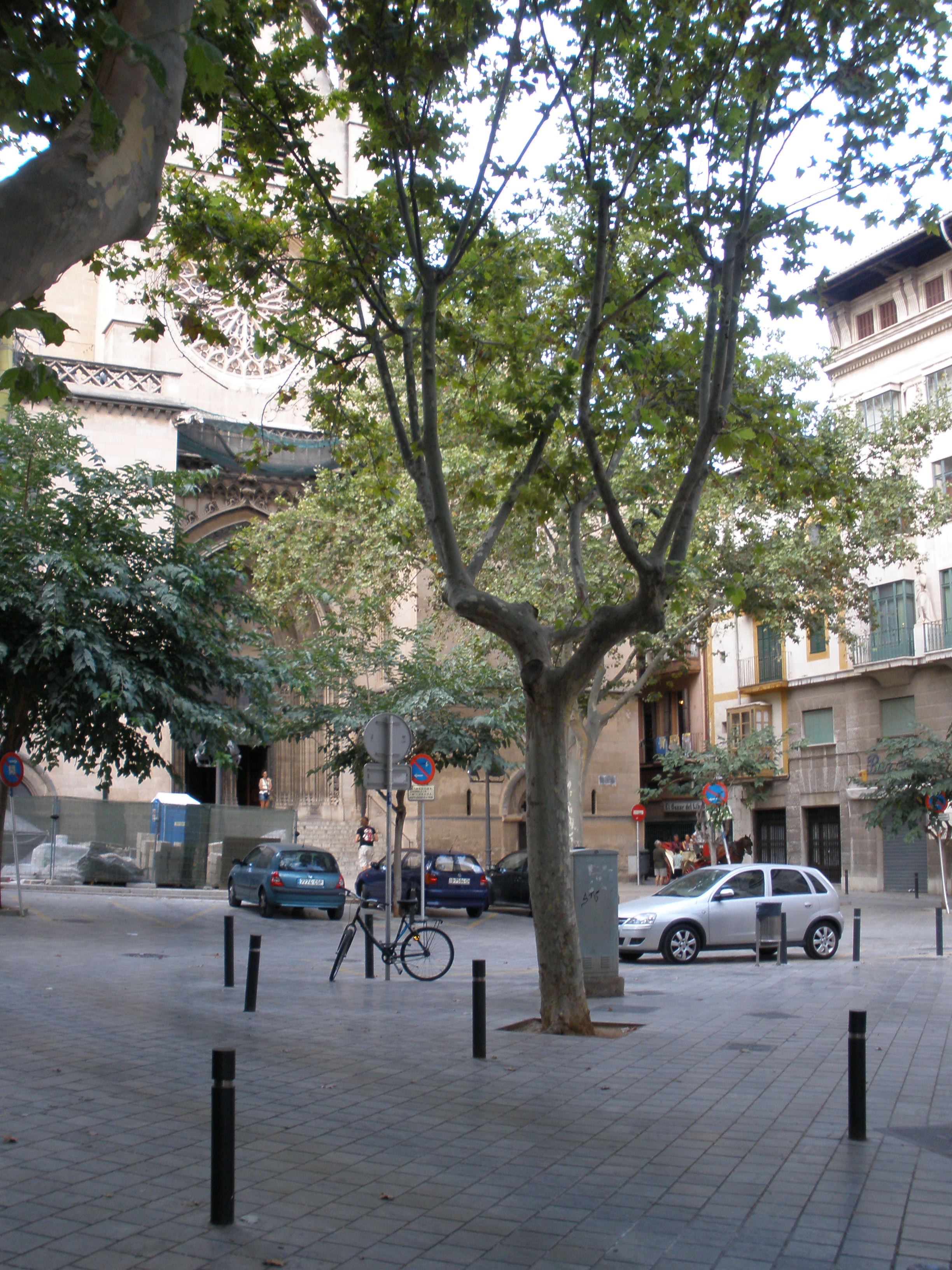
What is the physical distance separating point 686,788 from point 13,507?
89.6ft

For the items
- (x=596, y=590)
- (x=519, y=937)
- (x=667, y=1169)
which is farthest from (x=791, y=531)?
(x=667, y=1169)

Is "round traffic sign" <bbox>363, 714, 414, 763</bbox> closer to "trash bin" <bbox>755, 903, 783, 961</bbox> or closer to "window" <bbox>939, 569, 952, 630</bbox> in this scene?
"trash bin" <bbox>755, 903, 783, 961</bbox>

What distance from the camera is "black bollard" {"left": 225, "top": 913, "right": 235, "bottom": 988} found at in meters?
12.2

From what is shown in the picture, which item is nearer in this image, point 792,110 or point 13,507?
point 792,110

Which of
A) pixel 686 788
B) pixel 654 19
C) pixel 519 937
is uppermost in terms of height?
pixel 654 19

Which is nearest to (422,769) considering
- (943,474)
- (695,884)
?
(695,884)

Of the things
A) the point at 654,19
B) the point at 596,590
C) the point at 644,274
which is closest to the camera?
the point at 654,19

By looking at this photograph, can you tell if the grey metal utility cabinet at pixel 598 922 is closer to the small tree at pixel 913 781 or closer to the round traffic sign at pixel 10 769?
the round traffic sign at pixel 10 769

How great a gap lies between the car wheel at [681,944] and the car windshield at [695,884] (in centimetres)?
55

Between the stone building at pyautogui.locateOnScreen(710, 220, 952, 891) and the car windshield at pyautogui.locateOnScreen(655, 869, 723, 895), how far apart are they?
13.3 m

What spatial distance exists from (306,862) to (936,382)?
839 inches

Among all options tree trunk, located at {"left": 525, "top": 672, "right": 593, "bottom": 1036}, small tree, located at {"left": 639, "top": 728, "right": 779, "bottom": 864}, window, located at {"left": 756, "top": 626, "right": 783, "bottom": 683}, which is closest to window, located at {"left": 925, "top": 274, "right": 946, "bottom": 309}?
window, located at {"left": 756, "top": 626, "right": 783, "bottom": 683}

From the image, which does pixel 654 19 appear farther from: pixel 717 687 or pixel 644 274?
pixel 717 687

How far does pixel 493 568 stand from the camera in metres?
28.5
